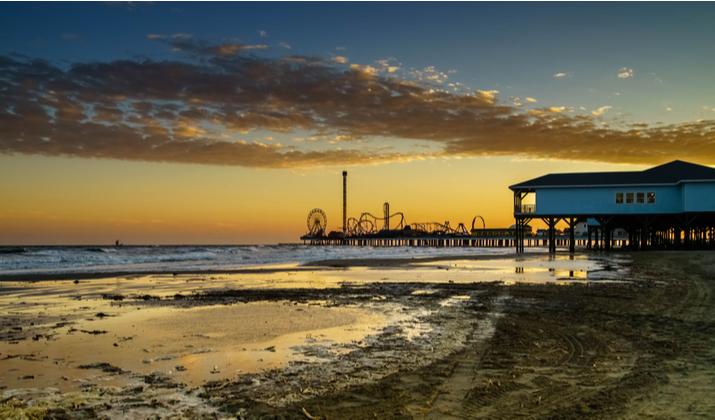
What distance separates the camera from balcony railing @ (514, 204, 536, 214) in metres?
57.1

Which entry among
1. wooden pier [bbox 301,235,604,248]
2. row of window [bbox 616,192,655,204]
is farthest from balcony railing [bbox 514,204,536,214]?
wooden pier [bbox 301,235,604,248]

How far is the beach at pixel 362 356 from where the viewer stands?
6.45m

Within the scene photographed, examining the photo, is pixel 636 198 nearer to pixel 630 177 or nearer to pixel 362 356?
pixel 630 177

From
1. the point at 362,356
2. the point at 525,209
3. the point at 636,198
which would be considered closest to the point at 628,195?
the point at 636,198

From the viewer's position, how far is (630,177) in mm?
54781

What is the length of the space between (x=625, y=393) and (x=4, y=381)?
7.73 meters

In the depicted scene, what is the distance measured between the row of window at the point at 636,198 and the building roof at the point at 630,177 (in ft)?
3.77

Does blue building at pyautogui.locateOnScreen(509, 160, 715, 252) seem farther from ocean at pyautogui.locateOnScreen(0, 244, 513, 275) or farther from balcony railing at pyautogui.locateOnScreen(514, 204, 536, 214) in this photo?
ocean at pyautogui.locateOnScreen(0, 244, 513, 275)

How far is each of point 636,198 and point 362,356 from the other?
51.9 m

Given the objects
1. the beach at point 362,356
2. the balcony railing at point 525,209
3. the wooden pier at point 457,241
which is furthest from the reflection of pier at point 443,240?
the beach at point 362,356

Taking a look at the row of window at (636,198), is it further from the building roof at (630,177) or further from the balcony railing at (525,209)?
the balcony railing at (525,209)

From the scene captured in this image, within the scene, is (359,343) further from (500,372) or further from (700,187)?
(700,187)

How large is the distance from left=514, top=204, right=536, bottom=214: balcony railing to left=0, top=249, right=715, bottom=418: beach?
131 ft

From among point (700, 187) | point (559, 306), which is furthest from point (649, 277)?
point (700, 187)
